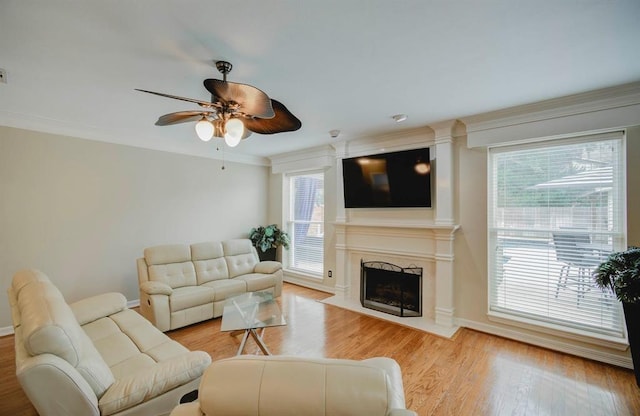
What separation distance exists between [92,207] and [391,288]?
417cm

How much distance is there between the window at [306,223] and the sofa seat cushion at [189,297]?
2002mm

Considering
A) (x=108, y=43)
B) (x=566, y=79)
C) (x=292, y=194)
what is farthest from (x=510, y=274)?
(x=108, y=43)

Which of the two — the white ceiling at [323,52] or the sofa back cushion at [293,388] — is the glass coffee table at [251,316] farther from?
the white ceiling at [323,52]

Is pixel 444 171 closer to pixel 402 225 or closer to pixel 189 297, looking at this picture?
pixel 402 225

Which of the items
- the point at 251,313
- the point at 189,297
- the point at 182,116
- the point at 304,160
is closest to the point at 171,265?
the point at 189,297

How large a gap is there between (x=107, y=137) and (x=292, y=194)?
2986 mm

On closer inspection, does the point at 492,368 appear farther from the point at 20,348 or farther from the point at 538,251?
the point at 20,348

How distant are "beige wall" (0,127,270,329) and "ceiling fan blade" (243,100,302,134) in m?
2.61

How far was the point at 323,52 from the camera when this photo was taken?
6.31ft

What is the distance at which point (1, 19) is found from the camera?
1.58 m

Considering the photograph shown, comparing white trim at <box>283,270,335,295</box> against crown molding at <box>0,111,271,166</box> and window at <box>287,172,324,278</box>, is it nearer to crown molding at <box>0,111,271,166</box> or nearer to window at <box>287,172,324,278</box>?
window at <box>287,172,324,278</box>

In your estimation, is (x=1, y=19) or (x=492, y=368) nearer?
(x=1, y=19)

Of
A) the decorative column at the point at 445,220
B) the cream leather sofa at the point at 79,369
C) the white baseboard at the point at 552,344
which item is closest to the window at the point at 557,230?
the white baseboard at the point at 552,344

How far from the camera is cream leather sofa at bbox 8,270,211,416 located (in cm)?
117
